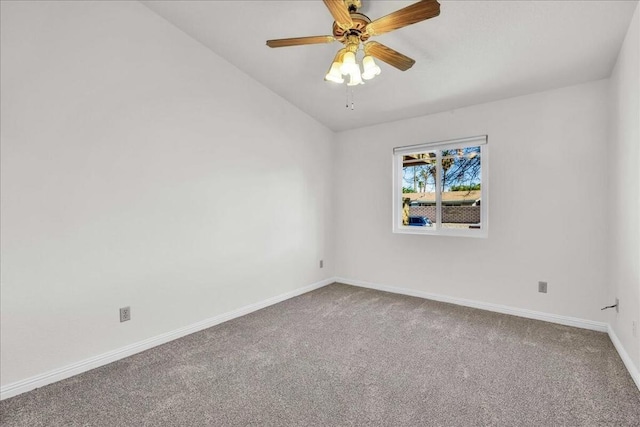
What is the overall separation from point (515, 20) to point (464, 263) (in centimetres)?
239

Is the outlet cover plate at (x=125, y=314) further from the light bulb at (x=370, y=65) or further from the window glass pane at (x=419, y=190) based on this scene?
the window glass pane at (x=419, y=190)

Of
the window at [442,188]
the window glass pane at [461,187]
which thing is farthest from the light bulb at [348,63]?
the window glass pane at [461,187]

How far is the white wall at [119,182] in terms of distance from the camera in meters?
1.97

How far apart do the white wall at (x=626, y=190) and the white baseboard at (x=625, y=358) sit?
39mm

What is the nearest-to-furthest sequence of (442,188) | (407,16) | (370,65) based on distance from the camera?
(407,16), (370,65), (442,188)

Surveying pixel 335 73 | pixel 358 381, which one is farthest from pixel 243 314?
pixel 335 73

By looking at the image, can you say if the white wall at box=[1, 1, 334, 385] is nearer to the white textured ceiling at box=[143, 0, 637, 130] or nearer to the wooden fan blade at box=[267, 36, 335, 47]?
the white textured ceiling at box=[143, 0, 637, 130]

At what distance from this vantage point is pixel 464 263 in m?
3.52

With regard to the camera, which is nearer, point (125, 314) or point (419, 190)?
point (125, 314)

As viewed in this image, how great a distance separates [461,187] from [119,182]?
3.46 metres

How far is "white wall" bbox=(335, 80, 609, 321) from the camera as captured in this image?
283 cm

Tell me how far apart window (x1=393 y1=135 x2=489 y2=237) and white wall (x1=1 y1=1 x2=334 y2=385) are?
5.87 feet

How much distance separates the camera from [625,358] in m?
2.18

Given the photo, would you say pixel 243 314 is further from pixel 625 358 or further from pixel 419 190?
pixel 625 358
